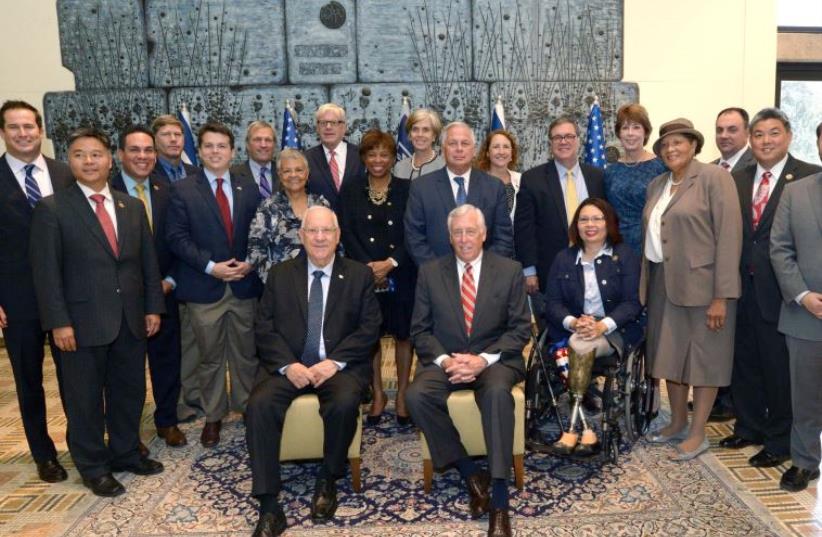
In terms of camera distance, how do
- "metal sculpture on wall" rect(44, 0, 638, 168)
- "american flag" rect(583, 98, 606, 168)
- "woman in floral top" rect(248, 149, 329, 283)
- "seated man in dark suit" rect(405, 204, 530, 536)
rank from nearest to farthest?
"seated man in dark suit" rect(405, 204, 530, 536), "woman in floral top" rect(248, 149, 329, 283), "american flag" rect(583, 98, 606, 168), "metal sculpture on wall" rect(44, 0, 638, 168)

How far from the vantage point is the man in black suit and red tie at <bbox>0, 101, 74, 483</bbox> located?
3.41 metres

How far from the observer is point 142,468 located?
144 inches

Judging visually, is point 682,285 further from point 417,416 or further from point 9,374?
point 9,374

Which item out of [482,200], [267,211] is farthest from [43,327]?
[482,200]

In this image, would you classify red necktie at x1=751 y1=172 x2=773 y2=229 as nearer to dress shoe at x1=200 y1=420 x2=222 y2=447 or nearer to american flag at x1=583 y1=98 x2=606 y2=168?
american flag at x1=583 y1=98 x2=606 y2=168

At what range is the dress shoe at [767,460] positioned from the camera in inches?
140

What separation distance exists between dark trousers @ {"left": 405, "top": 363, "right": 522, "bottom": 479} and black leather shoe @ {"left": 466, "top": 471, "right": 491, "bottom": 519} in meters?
0.13

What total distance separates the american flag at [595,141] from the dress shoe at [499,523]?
3.79 metres

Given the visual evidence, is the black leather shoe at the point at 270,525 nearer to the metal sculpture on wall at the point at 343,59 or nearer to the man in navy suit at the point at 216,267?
the man in navy suit at the point at 216,267

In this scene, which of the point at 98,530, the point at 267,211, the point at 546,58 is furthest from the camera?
the point at 546,58

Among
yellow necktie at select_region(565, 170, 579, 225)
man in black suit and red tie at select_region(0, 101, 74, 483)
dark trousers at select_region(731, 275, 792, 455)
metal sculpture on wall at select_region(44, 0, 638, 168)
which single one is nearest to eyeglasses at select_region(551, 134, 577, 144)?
yellow necktie at select_region(565, 170, 579, 225)

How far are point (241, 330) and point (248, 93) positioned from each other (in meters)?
3.33

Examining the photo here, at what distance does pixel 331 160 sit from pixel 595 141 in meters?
2.68

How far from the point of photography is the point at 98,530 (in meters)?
3.08
